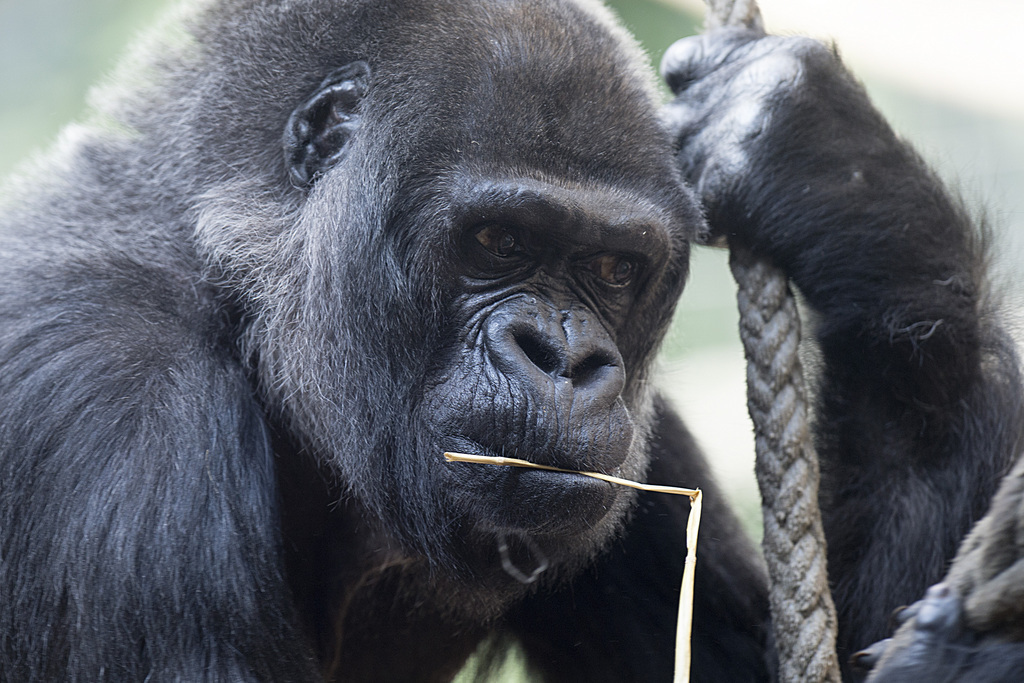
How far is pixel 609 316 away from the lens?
291 centimetres

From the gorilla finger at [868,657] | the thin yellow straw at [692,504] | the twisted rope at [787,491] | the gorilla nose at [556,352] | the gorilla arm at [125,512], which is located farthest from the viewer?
the twisted rope at [787,491]

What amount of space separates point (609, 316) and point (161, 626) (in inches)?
55.9

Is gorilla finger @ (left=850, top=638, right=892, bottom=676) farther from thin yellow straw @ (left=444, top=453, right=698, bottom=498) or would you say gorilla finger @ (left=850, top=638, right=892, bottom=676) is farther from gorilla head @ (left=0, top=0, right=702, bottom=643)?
gorilla head @ (left=0, top=0, right=702, bottom=643)

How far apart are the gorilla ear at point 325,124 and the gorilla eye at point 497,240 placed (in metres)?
0.49

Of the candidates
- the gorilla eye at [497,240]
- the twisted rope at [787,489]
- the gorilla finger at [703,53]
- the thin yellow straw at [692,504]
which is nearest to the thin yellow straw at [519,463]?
the thin yellow straw at [692,504]

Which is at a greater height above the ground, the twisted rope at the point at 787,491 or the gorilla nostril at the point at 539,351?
the gorilla nostril at the point at 539,351

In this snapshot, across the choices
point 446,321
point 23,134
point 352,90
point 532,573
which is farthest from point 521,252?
point 23,134

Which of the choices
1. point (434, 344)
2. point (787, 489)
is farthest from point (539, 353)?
point (787, 489)

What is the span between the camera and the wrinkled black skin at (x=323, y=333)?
243 cm

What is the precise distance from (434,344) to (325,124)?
0.76 metres

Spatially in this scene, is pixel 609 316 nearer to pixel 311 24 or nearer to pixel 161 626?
pixel 311 24

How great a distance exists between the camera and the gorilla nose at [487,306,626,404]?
249 centimetres

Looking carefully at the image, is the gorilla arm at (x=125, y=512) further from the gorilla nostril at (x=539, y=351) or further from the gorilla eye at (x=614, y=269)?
the gorilla eye at (x=614, y=269)

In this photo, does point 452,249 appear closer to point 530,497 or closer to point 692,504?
point 530,497
